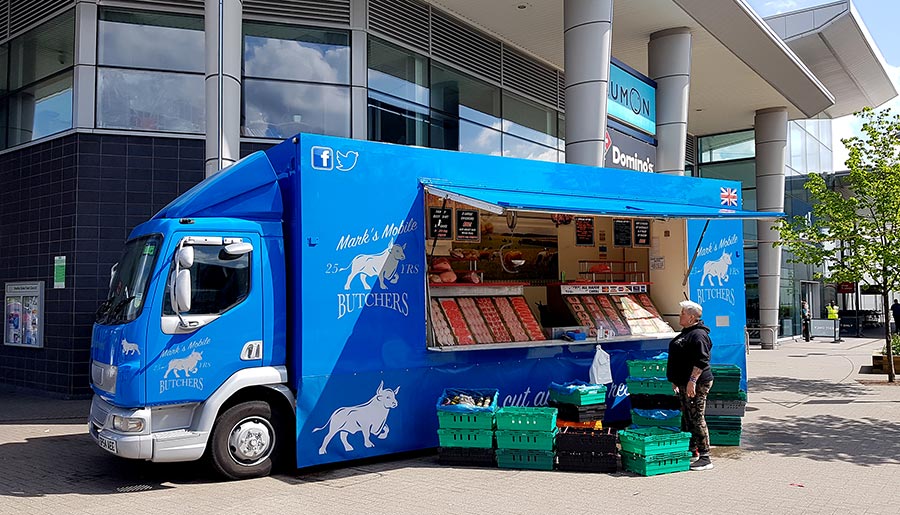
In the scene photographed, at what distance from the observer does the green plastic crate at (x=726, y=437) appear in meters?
8.61

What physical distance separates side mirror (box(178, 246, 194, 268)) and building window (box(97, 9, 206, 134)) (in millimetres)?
7567

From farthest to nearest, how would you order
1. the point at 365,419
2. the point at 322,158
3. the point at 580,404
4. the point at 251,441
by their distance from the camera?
1. the point at 580,404
2. the point at 365,419
3. the point at 322,158
4. the point at 251,441

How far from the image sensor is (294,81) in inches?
562

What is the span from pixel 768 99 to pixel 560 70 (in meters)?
8.26

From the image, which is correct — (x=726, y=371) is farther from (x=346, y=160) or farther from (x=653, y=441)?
(x=346, y=160)

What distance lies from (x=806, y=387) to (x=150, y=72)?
546 inches

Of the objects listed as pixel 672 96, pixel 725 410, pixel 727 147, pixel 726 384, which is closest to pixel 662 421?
pixel 725 410

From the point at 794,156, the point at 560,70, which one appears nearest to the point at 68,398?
the point at 560,70

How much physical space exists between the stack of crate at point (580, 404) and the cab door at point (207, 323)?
3424mm

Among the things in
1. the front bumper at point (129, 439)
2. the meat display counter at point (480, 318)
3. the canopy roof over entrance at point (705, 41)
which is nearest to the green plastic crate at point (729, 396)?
the meat display counter at point (480, 318)

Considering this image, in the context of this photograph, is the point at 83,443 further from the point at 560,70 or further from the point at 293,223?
the point at 560,70

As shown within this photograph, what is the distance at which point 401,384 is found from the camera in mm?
7852

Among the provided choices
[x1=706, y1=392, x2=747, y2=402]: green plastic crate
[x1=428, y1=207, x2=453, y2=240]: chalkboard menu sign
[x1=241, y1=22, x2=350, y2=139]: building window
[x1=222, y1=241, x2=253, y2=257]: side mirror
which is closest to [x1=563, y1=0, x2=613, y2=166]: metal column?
[x1=241, y1=22, x2=350, y2=139]: building window

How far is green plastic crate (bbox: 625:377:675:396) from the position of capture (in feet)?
28.0
